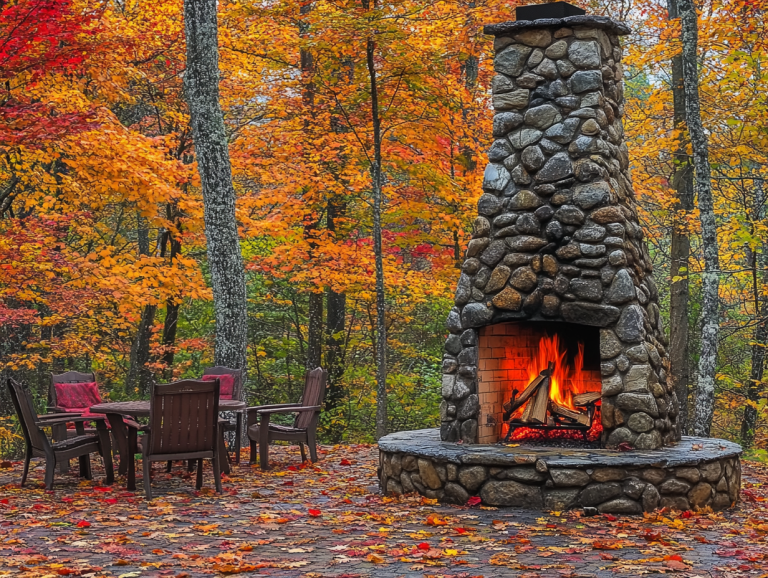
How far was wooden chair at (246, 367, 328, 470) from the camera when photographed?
29.4ft

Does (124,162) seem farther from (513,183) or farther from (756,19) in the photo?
(756,19)

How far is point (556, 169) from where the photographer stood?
7.60 metres

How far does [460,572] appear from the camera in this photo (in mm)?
4605

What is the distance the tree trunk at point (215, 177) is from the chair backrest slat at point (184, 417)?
11.8 ft

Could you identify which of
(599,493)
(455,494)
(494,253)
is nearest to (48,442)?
(455,494)

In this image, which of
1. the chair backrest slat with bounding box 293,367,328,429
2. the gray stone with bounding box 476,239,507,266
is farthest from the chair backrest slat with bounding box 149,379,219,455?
the gray stone with bounding box 476,239,507,266

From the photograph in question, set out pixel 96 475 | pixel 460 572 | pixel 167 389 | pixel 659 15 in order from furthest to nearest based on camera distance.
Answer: pixel 659 15, pixel 96 475, pixel 167 389, pixel 460 572

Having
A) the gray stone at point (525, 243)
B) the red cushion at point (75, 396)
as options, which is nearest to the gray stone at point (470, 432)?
the gray stone at point (525, 243)

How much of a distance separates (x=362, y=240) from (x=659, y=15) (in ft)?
20.1

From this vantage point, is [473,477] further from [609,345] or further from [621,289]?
[621,289]

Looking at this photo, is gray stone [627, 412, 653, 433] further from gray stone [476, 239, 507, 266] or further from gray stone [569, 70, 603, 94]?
gray stone [569, 70, 603, 94]

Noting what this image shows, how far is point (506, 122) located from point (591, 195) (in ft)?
3.53

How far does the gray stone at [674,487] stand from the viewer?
6.61 m

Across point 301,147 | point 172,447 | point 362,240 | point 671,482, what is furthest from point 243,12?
point 671,482
